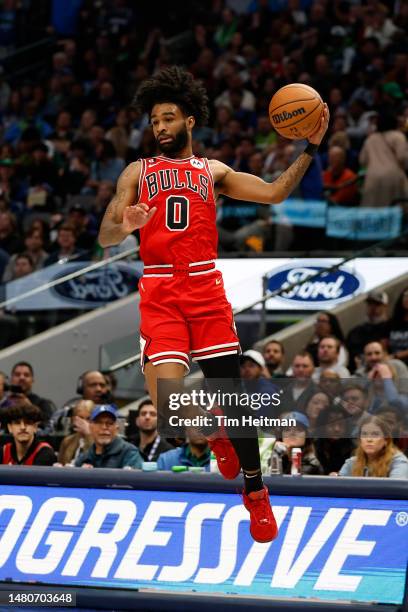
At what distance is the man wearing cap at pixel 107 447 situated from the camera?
9680 mm

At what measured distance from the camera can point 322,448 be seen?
31.5ft

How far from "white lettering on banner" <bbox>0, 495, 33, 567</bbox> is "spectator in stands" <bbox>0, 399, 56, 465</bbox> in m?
1.32

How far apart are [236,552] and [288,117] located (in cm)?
258

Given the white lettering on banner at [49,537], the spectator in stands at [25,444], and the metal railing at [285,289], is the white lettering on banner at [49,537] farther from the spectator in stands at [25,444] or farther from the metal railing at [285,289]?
the metal railing at [285,289]

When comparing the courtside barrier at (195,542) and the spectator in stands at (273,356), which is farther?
the spectator in stands at (273,356)

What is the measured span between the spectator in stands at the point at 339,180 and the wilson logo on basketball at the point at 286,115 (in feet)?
22.0

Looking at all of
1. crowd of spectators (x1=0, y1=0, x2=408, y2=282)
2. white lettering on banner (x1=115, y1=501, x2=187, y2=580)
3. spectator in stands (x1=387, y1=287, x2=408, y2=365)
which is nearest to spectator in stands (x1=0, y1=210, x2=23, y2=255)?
crowd of spectators (x1=0, y1=0, x2=408, y2=282)

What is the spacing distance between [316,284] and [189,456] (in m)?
4.11

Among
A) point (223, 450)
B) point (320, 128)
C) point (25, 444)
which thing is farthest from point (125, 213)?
point (25, 444)

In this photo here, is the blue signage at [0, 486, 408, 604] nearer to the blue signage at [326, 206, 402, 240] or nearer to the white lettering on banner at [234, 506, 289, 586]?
the white lettering on banner at [234, 506, 289, 586]

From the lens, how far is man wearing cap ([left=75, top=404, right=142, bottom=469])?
9.68 metres

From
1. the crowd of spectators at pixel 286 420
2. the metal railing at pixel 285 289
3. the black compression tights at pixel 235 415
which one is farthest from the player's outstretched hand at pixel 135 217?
the metal railing at pixel 285 289

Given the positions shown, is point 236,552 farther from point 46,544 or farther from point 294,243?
point 294,243

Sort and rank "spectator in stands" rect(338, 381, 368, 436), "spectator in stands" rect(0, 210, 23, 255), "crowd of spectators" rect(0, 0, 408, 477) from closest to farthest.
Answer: "spectator in stands" rect(338, 381, 368, 436) < "crowd of spectators" rect(0, 0, 408, 477) < "spectator in stands" rect(0, 210, 23, 255)
